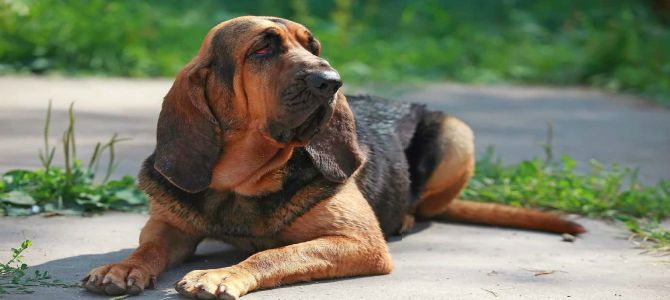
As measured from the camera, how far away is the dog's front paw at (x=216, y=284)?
14.8 feet

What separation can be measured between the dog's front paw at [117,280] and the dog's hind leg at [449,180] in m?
2.50

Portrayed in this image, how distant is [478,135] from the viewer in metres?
10.2

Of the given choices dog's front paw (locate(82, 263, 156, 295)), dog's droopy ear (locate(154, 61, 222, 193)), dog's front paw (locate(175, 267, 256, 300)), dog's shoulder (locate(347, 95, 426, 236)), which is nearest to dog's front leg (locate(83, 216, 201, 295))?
dog's front paw (locate(82, 263, 156, 295))

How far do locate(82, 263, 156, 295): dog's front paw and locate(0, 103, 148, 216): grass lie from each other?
1.85m

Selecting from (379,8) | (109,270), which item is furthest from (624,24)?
(109,270)

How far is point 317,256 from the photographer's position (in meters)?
5.10

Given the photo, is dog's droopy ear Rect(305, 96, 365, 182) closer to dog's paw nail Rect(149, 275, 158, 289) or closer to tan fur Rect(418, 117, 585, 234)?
dog's paw nail Rect(149, 275, 158, 289)

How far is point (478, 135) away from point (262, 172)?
17.1 ft

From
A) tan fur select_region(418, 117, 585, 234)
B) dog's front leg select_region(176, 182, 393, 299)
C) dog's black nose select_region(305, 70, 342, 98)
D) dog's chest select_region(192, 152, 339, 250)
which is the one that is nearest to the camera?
dog's front leg select_region(176, 182, 393, 299)

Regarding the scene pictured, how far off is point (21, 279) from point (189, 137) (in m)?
1.03

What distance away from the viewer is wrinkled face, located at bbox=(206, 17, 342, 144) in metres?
4.86

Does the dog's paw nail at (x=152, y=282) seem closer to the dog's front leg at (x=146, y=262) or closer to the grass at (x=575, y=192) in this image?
the dog's front leg at (x=146, y=262)

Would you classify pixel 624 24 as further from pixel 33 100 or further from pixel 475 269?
pixel 475 269

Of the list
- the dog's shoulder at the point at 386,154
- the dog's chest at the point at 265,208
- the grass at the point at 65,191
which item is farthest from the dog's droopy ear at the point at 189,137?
the grass at the point at 65,191
